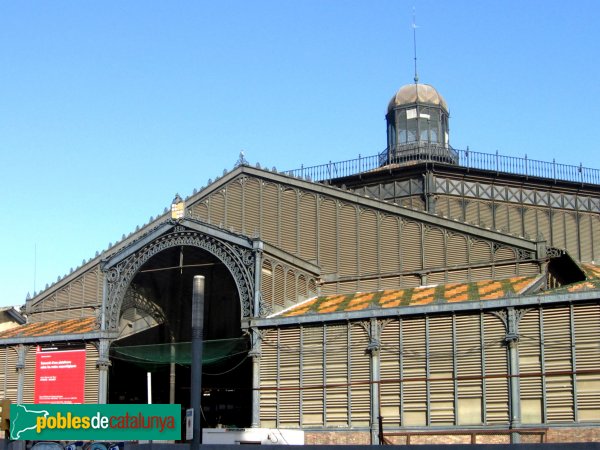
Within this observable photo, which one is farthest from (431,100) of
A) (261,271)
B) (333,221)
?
(261,271)

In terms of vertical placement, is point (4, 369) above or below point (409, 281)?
below

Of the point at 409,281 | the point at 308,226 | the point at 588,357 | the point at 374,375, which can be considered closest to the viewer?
the point at 588,357

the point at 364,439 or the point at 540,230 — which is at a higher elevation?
the point at 540,230

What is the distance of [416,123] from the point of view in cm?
6425

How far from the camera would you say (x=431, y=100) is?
64.9 m

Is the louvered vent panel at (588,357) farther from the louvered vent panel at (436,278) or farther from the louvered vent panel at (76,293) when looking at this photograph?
the louvered vent panel at (76,293)

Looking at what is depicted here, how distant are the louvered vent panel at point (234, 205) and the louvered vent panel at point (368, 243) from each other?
8447 mm

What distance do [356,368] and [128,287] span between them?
1602cm

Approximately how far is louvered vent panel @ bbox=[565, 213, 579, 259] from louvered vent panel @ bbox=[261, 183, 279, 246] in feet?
60.5

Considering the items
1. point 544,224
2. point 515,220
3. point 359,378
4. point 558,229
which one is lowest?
point 359,378

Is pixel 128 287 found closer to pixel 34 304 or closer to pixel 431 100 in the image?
pixel 34 304

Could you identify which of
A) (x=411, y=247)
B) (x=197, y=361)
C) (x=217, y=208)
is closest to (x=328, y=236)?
(x=411, y=247)

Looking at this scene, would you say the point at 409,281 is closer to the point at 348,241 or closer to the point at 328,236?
the point at 348,241

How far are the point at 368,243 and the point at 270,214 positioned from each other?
6899 mm
